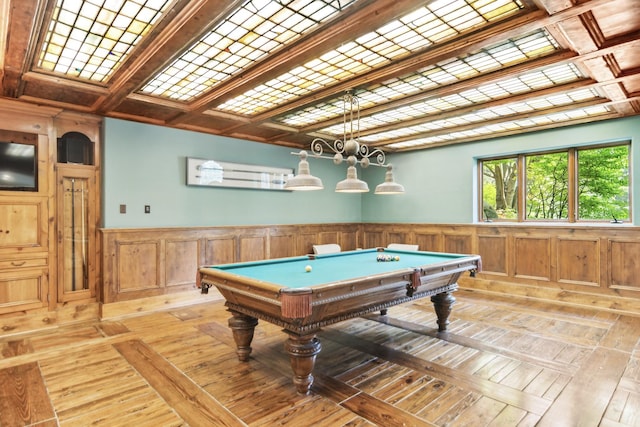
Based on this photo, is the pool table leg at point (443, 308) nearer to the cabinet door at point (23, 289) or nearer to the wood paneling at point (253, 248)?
the wood paneling at point (253, 248)

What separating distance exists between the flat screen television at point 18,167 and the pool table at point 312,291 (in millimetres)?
2497

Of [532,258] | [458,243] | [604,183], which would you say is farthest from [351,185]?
[604,183]

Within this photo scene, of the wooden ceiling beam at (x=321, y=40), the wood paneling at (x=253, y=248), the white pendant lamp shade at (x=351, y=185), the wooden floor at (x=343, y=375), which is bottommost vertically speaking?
the wooden floor at (x=343, y=375)

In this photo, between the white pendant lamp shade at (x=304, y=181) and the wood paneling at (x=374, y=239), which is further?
the wood paneling at (x=374, y=239)

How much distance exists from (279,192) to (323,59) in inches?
131

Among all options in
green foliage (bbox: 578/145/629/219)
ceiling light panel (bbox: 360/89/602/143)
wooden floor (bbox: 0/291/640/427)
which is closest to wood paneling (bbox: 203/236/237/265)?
wooden floor (bbox: 0/291/640/427)

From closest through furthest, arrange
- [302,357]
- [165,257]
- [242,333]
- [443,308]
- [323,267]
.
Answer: [302,357]
[242,333]
[323,267]
[443,308]
[165,257]

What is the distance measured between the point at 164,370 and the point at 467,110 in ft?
14.3

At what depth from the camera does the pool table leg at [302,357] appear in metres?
2.57

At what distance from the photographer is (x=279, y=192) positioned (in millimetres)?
6281

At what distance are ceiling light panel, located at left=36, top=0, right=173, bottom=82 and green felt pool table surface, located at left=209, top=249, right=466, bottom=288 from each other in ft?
6.64

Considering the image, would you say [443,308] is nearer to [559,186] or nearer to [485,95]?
[485,95]

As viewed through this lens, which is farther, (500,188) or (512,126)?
(500,188)

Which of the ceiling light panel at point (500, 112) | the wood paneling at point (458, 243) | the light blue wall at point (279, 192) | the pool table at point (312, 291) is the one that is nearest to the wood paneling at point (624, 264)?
the light blue wall at point (279, 192)
